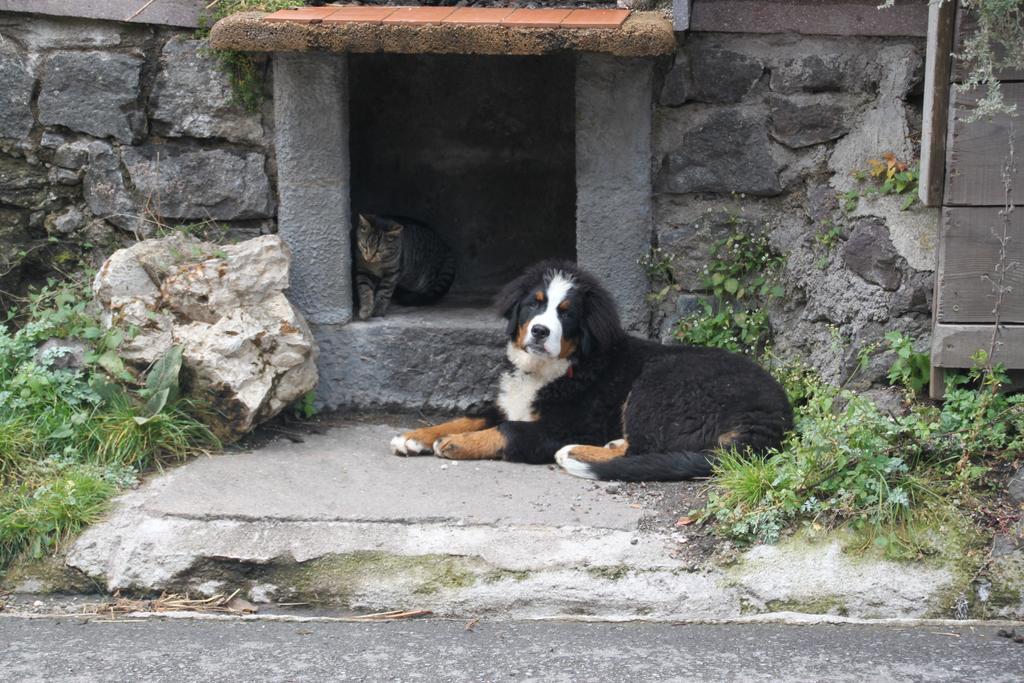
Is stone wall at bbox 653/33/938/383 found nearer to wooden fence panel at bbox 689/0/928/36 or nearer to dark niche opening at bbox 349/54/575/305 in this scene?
wooden fence panel at bbox 689/0/928/36

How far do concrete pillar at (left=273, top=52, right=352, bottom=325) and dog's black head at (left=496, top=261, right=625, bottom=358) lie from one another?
3.32ft

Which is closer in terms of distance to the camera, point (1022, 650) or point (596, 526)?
point (1022, 650)

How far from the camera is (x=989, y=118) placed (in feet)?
14.8

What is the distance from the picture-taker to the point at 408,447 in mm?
5172

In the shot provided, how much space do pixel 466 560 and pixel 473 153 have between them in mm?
3931

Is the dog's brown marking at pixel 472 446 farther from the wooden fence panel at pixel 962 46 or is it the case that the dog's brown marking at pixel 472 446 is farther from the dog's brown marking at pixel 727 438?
the wooden fence panel at pixel 962 46

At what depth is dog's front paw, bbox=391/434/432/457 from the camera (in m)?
5.17

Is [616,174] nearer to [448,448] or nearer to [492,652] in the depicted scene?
[448,448]

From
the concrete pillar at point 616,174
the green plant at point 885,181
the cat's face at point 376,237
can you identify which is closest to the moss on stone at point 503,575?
the concrete pillar at point 616,174

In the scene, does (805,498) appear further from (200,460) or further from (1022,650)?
(200,460)

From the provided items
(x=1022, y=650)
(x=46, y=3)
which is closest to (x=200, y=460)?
(x=46, y=3)

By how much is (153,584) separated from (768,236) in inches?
125

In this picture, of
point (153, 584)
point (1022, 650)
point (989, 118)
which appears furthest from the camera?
point (989, 118)

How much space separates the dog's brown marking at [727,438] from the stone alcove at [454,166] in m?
1.14
